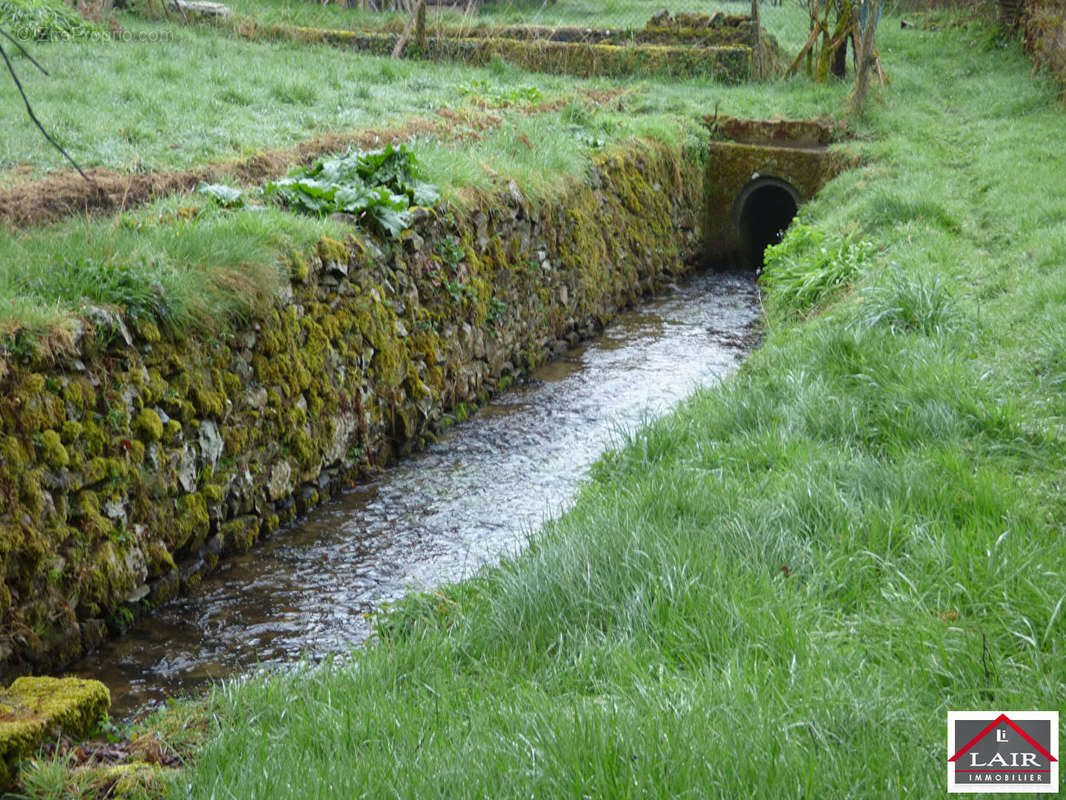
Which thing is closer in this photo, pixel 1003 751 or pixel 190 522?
pixel 1003 751

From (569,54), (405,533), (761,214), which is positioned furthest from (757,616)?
(569,54)

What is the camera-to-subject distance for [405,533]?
6156 millimetres

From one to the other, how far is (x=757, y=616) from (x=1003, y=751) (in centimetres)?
95

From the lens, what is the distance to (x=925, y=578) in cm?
355

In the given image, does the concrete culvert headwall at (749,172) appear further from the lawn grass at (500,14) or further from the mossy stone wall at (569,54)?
the lawn grass at (500,14)

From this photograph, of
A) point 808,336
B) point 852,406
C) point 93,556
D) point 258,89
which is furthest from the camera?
point 258,89

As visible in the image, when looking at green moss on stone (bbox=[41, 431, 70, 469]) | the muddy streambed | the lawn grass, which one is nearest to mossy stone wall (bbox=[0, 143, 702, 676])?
green moss on stone (bbox=[41, 431, 70, 469])

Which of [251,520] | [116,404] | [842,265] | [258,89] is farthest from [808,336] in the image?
[258,89]

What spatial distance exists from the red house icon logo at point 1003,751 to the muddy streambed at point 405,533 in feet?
8.52

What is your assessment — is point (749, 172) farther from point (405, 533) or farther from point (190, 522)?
point (190, 522)

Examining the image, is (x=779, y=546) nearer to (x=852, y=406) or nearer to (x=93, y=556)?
(x=852, y=406)

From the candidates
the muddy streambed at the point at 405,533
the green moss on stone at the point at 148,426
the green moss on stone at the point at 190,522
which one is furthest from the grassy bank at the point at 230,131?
the muddy streambed at the point at 405,533

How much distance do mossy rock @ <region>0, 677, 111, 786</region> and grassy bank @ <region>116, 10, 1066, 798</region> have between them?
0.49 m

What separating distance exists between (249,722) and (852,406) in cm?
371
